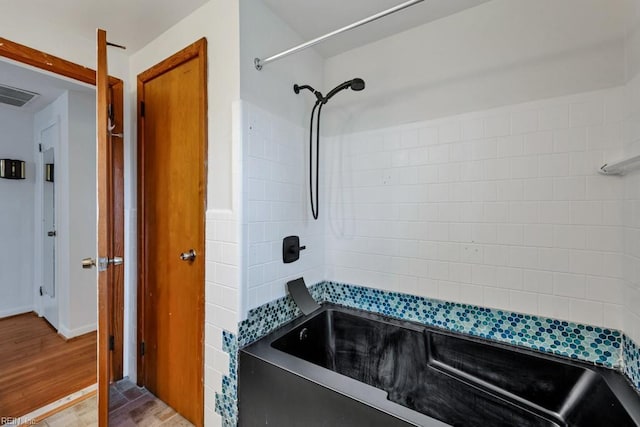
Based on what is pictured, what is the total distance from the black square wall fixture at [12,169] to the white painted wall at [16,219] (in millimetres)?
85

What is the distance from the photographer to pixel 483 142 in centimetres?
143

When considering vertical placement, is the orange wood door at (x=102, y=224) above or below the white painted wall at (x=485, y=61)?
below

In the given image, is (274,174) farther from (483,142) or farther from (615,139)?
(615,139)

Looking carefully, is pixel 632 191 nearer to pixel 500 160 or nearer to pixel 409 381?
pixel 500 160

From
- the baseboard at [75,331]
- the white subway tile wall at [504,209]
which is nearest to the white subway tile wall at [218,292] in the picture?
the white subway tile wall at [504,209]

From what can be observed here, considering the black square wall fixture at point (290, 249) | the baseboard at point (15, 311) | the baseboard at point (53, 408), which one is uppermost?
the black square wall fixture at point (290, 249)

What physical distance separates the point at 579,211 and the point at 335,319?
1390 mm

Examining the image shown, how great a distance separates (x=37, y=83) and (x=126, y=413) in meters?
2.77

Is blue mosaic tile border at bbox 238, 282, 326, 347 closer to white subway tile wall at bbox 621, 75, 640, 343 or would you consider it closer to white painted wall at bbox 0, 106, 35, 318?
white subway tile wall at bbox 621, 75, 640, 343

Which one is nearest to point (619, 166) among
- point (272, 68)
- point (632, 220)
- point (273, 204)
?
point (632, 220)

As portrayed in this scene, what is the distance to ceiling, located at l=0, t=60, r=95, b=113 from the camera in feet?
6.89

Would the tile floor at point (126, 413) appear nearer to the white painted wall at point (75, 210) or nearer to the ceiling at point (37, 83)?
the white painted wall at point (75, 210)

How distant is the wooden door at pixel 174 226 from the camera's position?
5.03 feet

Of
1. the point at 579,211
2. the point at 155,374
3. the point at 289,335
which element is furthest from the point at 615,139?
the point at 155,374
